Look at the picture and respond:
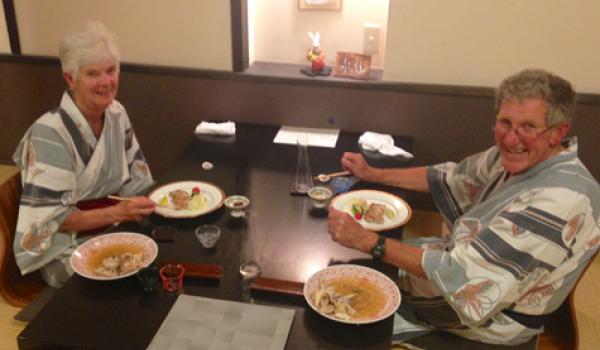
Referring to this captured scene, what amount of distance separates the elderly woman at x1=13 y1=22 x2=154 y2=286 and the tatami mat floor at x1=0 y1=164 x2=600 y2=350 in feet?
0.90

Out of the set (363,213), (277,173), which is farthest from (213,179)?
(363,213)

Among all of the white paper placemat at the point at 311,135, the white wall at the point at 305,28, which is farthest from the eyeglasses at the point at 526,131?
the white wall at the point at 305,28

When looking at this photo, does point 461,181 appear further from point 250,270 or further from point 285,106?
point 285,106

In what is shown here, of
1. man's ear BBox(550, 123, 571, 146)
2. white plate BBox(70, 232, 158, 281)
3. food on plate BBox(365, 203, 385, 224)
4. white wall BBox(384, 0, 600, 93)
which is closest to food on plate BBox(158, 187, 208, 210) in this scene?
white plate BBox(70, 232, 158, 281)

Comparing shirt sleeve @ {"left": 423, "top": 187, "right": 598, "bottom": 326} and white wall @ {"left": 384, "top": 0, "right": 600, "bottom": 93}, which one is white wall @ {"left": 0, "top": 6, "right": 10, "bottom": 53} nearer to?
white wall @ {"left": 384, "top": 0, "right": 600, "bottom": 93}

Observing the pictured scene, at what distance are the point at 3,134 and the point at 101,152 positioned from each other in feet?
5.74

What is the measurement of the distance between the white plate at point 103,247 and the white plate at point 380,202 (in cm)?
68

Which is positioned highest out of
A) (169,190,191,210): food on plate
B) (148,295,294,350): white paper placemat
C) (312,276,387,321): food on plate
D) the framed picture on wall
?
the framed picture on wall

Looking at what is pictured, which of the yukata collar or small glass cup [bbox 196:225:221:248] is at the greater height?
the yukata collar

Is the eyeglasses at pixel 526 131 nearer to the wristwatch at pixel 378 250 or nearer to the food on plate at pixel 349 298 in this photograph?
the wristwatch at pixel 378 250

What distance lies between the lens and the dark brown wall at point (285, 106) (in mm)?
2771

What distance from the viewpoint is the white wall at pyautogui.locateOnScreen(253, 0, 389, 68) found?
2967 millimetres

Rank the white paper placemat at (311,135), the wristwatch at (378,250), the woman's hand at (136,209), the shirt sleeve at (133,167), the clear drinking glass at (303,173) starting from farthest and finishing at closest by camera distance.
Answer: the white paper placemat at (311,135), the shirt sleeve at (133,167), the clear drinking glass at (303,173), the woman's hand at (136,209), the wristwatch at (378,250)

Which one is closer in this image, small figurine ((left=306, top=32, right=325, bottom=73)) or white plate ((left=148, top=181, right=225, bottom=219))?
white plate ((left=148, top=181, right=225, bottom=219))
